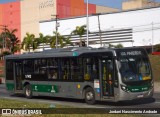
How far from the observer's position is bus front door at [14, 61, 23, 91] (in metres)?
25.4

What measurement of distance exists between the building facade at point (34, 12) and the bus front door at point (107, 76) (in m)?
94.5

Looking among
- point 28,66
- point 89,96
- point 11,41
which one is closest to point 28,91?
point 28,66

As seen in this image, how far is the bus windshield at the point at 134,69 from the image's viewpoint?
1849 centimetres

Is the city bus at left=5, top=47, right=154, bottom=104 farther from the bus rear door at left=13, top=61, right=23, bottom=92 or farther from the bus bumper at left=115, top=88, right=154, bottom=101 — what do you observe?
the bus rear door at left=13, top=61, right=23, bottom=92

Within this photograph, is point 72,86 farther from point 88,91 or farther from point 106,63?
point 106,63

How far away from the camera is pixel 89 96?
2005 centimetres

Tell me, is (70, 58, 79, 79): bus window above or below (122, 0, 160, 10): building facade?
below

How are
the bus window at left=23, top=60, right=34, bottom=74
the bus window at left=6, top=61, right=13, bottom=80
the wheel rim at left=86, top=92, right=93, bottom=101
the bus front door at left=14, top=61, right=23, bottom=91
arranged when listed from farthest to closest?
the bus window at left=6, top=61, right=13, bottom=80 → the bus front door at left=14, top=61, right=23, bottom=91 → the bus window at left=23, top=60, right=34, bottom=74 → the wheel rim at left=86, top=92, right=93, bottom=101

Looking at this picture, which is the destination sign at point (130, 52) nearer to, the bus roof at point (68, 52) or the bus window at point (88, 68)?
the bus roof at point (68, 52)

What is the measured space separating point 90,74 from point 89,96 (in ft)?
3.58


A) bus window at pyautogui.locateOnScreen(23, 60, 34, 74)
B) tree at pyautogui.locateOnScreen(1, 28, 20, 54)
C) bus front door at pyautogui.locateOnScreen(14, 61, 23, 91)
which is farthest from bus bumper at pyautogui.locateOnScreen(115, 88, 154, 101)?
tree at pyautogui.locateOnScreen(1, 28, 20, 54)

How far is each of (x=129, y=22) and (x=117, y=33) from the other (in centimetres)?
449

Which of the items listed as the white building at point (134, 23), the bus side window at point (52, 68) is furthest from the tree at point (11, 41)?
the bus side window at point (52, 68)

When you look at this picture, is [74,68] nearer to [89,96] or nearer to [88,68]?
[88,68]
